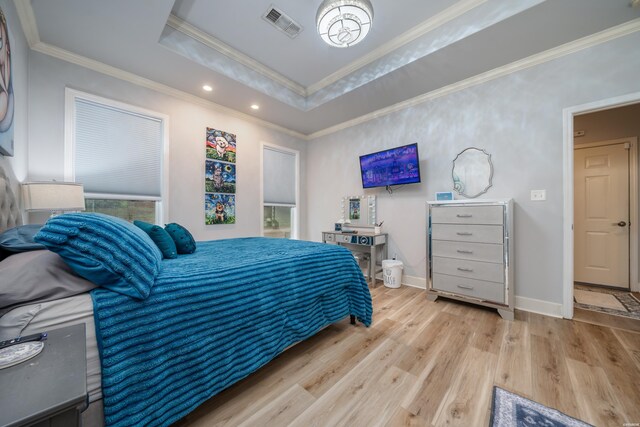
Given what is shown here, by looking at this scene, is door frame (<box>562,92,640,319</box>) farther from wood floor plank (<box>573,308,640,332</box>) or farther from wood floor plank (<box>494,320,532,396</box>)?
wood floor plank (<box>494,320,532,396</box>)

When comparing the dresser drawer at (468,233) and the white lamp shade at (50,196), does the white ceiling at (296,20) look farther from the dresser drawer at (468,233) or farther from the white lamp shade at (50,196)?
the dresser drawer at (468,233)

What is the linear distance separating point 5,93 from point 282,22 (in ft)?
7.20

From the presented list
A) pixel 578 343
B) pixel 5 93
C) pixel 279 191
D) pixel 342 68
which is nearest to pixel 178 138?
pixel 5 93

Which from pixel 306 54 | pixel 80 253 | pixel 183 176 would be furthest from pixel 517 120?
pixel 183 176

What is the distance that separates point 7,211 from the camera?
1.50 metres

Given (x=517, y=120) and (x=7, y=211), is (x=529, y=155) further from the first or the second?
(x=7, y=211)

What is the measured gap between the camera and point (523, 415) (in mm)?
1235

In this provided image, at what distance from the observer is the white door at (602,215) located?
3199 millimetres

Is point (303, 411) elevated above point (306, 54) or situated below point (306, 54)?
below

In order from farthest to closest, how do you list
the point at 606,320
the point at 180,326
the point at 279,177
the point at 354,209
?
the point at 279,177 < the point at 354,209 < the point at 606,320 < the point at 180,326

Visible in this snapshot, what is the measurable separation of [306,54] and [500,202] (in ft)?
8.84

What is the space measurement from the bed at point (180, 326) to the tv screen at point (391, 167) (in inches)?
85.6

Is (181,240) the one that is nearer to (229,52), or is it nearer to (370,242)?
(229,52)

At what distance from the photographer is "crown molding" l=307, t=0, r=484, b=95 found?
2.18 metres
